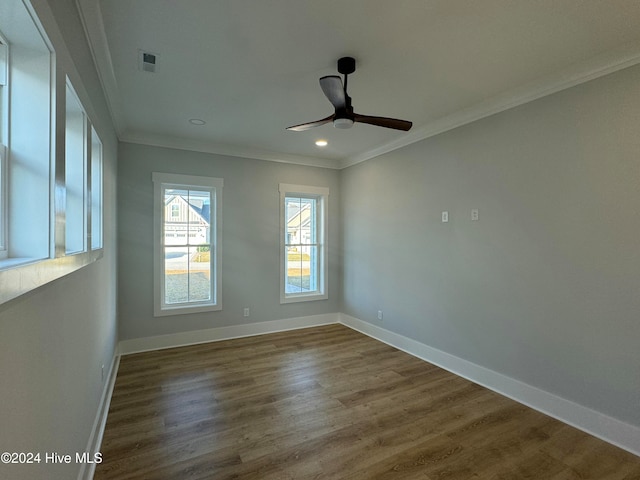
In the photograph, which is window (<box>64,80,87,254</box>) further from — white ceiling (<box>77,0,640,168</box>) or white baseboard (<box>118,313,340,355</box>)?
white baseboard (<box>118,313,340,355</box>)

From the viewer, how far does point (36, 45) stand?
3.64 feet

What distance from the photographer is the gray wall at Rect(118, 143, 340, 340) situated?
3844 mm

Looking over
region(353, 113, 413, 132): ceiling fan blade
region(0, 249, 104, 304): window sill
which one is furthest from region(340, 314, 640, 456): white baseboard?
region(0, 249, 104, 304): window sill

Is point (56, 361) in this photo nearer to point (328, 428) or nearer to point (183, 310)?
point (328, 428)

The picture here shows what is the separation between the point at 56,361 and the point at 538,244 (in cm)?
328

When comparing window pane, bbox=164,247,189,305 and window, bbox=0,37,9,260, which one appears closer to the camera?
window, bbox=0,37,9,260

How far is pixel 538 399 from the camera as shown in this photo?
263 centimetres

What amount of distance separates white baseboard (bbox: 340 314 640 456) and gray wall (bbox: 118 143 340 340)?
1970mm

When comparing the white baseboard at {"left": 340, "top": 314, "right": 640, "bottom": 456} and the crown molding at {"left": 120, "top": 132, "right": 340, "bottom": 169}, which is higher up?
the crown molding at {"left": 120, "top": 132, "right": 340, "bottom": 169}

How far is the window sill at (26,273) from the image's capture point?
0.75 meters

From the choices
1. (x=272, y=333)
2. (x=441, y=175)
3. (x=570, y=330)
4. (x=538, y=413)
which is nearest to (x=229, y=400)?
(x=272, y=333)

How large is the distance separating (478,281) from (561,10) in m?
2.20

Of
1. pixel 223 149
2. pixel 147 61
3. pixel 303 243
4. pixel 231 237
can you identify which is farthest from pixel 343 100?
pixel 303 243

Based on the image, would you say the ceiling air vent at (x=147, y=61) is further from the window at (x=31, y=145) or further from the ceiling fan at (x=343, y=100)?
the ceiling fan at (x=343, y=100)
